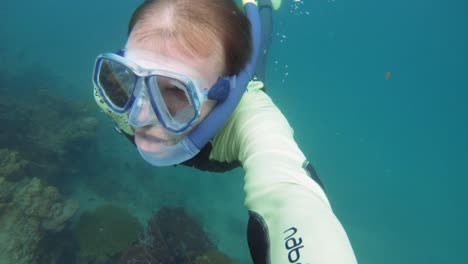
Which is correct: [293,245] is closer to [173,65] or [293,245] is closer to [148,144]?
[173,65]

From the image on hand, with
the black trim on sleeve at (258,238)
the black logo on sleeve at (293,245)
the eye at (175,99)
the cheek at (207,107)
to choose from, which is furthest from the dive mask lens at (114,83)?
the black logo on sleeve at (293,245)

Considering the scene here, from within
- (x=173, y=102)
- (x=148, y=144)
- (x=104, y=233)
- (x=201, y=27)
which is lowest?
(x=104, y=233)

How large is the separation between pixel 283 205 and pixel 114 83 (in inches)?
64.2

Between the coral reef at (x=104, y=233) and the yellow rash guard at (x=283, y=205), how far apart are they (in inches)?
251

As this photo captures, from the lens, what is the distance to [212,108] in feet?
6.78

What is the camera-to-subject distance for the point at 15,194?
6.73 m

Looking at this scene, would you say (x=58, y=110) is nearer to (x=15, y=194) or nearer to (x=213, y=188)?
(x=15, y=194)

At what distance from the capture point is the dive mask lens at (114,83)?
2.25 metres

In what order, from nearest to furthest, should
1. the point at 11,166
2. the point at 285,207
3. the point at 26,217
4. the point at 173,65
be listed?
the point at 285,207 → the point at 173,65 → the point at 26,217 → the point at 11,166

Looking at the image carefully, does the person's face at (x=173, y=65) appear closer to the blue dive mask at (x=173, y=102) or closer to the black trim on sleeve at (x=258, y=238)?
the blue dive mask at (x=173, y=102)

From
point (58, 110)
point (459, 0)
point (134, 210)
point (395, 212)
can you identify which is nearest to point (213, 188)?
point (134, 210)

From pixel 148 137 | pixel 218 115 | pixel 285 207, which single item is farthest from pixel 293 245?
pixel 148 137

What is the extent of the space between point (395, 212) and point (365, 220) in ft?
23.8

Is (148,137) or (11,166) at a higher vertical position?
(148,137)
